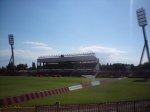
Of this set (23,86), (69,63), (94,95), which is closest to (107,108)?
(94,95)

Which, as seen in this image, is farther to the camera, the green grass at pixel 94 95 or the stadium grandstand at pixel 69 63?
the stadium grandstand at pixel 69 63

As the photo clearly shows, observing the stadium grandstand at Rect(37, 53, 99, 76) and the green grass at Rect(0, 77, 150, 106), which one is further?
the stadium grandstand at Rect(37, 53, 99, 76)

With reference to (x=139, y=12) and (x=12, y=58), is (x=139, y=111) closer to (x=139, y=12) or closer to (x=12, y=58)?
(x=139, y=12)

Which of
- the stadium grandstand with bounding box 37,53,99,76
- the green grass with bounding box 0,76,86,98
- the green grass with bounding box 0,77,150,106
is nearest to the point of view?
the green grass with bounding box 0,77,150,106

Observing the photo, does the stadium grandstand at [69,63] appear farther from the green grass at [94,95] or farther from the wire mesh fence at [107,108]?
the wire mesh fence at [107,108]

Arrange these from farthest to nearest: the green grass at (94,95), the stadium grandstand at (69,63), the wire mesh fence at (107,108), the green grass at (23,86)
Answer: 1. the stadium grandstand at (69,63)
2. the green grass at (23,86)
3. the green grass at (94,95)
4. the wire mesh fence at (107,108)

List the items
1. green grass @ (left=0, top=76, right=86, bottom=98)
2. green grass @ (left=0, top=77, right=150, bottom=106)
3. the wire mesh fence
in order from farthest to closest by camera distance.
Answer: green grass @ (left=0, top=76, right=86, bottom=98), green grass @ (left=0, top=77, right=150, bottom=106), the wire mesh fence

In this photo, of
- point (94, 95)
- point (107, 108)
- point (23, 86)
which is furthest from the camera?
point (23, 86)

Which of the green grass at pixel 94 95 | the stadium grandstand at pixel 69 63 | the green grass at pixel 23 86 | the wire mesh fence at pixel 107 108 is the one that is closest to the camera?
the wire mesh fence at pixel 107 108

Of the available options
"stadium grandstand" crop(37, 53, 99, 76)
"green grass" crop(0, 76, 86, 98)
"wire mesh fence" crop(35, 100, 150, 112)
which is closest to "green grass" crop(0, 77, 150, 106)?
"green grass" crop(0, 76, 86, 98)

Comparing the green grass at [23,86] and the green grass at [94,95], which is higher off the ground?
the green grass at [23,86]

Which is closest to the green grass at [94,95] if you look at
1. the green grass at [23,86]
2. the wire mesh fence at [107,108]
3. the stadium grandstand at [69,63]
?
the green grass at [23,86]

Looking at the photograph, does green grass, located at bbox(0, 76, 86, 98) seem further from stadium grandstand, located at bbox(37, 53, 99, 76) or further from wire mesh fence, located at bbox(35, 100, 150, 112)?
stadium grandstand, located at bbox(37, 53, 99, 76)

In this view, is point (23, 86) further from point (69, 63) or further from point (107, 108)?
point (69, 63)
